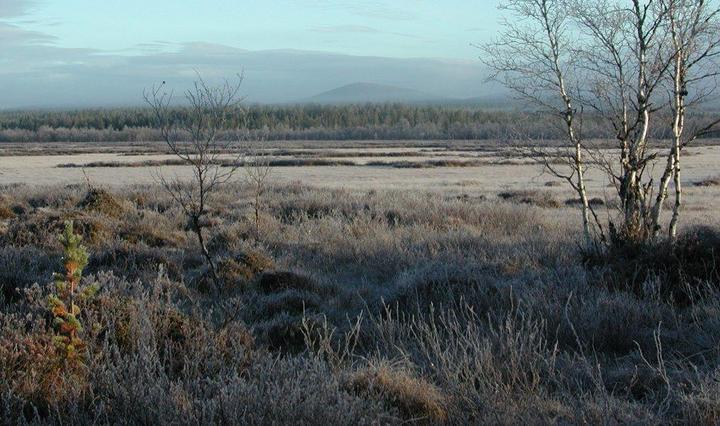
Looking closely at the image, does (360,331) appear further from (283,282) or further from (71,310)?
(71,310)

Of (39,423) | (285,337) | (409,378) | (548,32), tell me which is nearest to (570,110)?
(548,32)

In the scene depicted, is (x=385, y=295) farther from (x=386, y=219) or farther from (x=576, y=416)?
(x=386, y=219)

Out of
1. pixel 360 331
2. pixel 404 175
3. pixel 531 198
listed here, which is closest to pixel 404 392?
pixel 360 331

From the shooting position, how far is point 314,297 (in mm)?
7949

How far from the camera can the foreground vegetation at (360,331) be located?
418 cm

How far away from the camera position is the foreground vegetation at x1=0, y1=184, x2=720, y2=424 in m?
4.18

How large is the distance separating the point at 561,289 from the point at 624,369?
237 centimetres

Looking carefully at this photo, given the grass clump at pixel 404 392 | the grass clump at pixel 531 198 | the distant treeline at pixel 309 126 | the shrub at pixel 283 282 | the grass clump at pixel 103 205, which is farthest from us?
the distant treeline at pixel 309 126

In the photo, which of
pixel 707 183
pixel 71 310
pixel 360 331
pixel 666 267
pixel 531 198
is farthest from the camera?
pixel 707 183

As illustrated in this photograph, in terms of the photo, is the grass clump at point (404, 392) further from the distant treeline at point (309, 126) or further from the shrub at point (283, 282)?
the distant treeline at point (309, 126)

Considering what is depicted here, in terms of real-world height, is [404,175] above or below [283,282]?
below

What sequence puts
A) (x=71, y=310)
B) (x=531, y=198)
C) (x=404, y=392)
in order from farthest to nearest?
(x=531, y=198)
(x=71, y=310)
(x=404, y=392)

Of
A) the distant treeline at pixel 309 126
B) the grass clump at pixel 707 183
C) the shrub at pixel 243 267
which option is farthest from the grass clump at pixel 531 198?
the distant treeline at pixel 309 126

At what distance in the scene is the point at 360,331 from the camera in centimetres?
649
